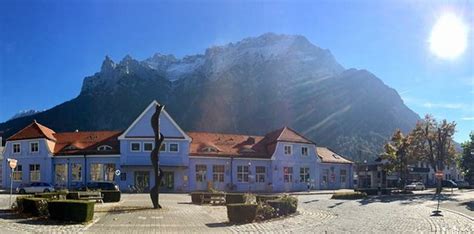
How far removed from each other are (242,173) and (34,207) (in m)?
42.8

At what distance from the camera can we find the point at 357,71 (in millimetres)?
172125

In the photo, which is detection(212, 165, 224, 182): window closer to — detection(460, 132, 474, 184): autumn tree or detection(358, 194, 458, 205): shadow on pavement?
detection(358, 194, 458, 205): shadow on pavement

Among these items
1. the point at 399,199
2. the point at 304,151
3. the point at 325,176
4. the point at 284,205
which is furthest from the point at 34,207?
the point at 325,176

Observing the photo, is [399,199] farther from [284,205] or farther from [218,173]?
[218,173]

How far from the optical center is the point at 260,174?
65062mm

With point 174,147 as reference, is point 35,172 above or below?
below

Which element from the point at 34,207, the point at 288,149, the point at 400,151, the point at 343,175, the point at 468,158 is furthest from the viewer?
the point at 468,158

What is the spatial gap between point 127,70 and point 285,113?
232 feet

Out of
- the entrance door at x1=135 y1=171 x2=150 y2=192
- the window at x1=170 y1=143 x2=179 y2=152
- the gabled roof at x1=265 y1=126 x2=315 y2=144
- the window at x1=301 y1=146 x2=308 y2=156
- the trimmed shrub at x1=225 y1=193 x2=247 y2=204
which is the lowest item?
the entrance door at x1=135 y1=171 x2=150 y2=192

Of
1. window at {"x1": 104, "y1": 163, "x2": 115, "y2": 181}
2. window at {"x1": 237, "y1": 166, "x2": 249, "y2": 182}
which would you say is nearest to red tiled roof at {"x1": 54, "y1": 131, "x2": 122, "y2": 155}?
window at {"x1": 104, "y1": 163, "x2": 115, "y2": 181}

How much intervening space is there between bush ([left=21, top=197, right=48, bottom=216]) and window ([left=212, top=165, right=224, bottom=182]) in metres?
39.6

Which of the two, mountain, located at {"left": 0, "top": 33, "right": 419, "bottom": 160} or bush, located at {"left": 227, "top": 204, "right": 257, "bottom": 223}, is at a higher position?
mountain, located at {"left": 0, "top": 33, "right": 419, "bottom": 160}

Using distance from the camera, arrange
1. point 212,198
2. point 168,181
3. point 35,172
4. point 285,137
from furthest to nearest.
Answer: point 285,137 < point 35,172 < point 168,181 < point 212,198

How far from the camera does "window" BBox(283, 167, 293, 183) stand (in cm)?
6586
